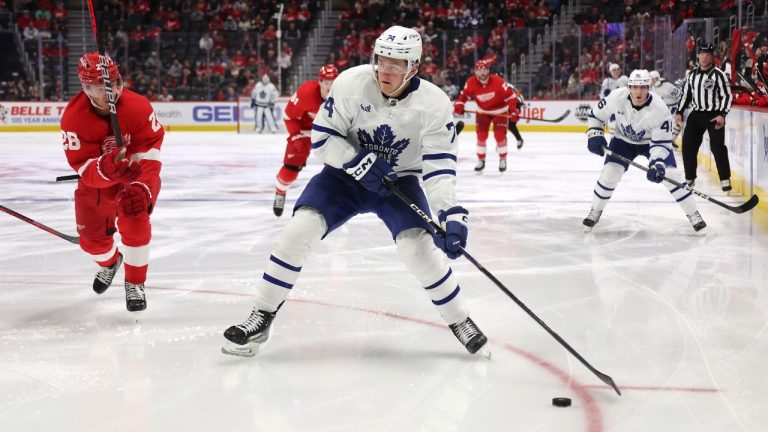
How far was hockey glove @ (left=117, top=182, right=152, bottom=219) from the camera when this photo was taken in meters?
3.63

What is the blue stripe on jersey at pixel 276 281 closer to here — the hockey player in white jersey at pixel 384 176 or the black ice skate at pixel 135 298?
the hockey player in white jersey at pixel 384 176

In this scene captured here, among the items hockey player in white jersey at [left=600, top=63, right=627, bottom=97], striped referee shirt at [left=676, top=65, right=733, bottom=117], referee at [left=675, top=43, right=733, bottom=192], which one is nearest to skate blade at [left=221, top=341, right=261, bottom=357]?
referee at [left=675, top=43, right=733, bottom=192]

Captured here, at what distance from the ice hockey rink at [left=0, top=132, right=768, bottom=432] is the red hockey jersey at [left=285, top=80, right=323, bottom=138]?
0.71m

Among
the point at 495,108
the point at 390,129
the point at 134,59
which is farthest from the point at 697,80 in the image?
the point at 134,59

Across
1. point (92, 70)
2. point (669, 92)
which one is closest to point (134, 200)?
point (92, 70)

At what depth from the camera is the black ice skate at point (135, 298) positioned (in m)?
3.77

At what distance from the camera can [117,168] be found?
11.0 ft

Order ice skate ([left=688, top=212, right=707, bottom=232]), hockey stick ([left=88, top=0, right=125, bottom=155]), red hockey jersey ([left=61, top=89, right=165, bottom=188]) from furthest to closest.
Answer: ice skate ([left=688, top=212, right=707, bottom=232]), red hockey jersey ([left=61, top=89, right=165, bottom=188]), hockey stick ([left=88, top=0, right=125, bottom=155])

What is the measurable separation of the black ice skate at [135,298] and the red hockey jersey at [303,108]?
2873 millimetres

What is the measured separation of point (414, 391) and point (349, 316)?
100 cm

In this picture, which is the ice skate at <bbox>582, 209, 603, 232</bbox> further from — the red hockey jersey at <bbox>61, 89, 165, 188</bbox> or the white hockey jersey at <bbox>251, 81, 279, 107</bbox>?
the white hockey jersey at <bbox>251, 81, 279, 107</bbox>

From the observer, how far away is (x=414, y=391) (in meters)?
2.80

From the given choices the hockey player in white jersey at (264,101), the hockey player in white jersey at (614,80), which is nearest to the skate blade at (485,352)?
the hockey player in white jersey at (614,80)

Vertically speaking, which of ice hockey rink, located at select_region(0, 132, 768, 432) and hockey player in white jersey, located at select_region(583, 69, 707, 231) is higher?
hockey player in white jersey, located at select_region(583, 69, 707, 231)
